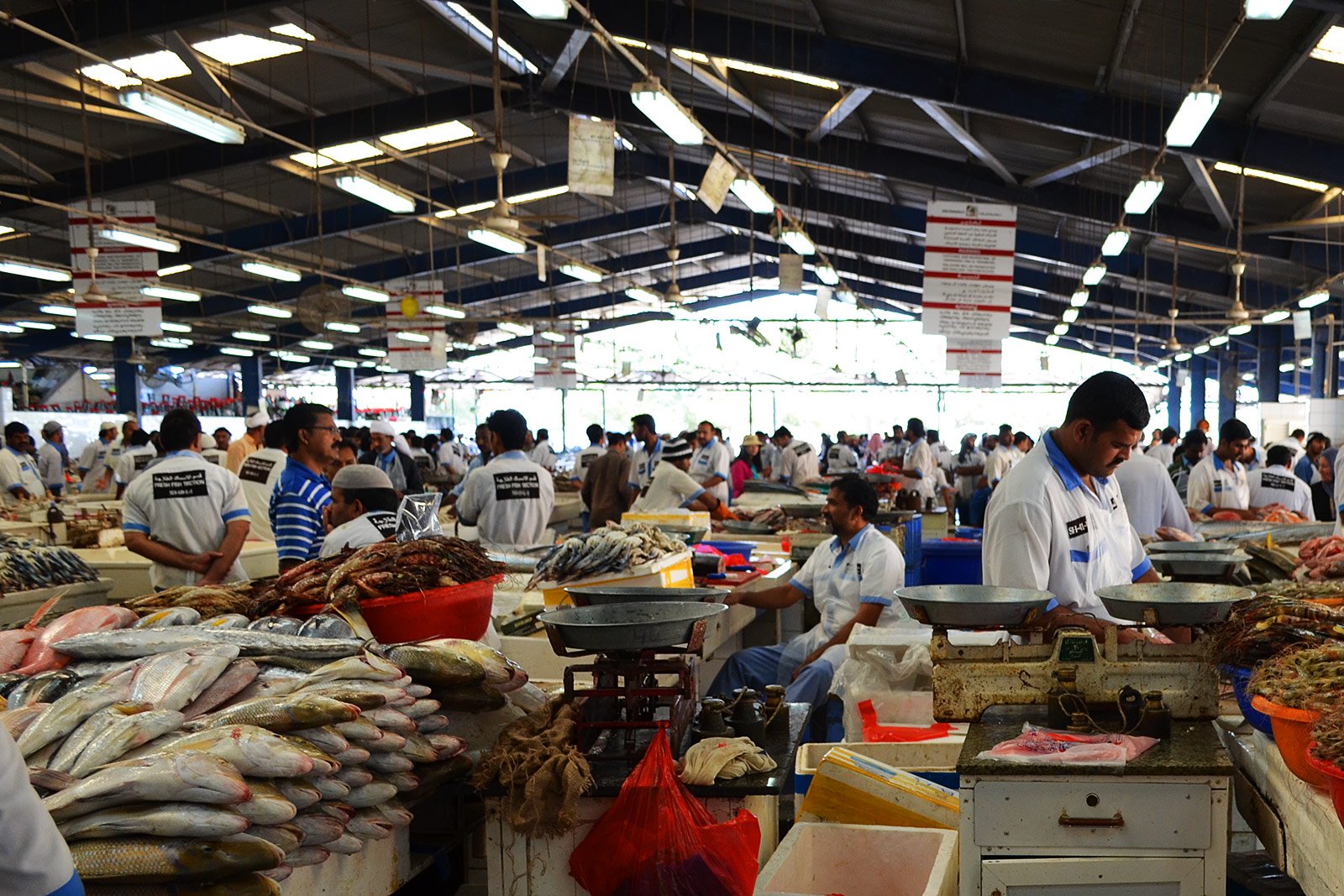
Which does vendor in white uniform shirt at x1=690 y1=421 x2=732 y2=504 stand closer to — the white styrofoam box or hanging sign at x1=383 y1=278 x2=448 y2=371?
hanging sign at x1=383 y1=278 x2=448 y2=371

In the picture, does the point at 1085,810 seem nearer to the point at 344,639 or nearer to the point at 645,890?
the point at 645,890

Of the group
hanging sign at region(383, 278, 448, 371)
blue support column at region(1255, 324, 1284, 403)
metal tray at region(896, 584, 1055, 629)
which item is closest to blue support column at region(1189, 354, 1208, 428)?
blue support column at region(1255, 324, 1284, 403)

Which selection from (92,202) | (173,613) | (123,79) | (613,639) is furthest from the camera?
(92,202)

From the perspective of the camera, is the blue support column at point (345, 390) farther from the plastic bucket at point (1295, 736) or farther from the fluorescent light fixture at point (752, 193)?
the plastic bucket at point (1295, 736)

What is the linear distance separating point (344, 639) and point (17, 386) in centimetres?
2524

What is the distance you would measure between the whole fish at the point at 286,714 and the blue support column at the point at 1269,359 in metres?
23.8

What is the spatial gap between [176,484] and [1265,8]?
5.76m

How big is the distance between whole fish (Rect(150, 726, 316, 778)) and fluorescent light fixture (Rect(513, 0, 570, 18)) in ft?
14.4

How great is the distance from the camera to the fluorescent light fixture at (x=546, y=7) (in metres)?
5.75

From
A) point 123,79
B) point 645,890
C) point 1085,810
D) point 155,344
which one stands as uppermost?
point 123,79

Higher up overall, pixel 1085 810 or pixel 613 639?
pixel 613 639

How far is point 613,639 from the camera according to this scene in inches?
112

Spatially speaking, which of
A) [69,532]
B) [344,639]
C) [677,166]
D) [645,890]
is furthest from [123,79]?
[645,890]

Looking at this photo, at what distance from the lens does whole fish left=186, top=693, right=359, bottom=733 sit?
8.22 ft
